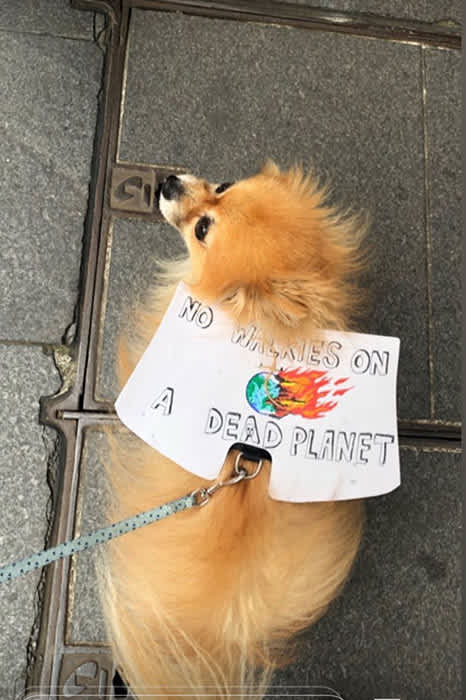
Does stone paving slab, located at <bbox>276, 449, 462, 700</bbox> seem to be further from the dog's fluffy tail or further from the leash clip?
the leash clip

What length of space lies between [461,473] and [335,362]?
0.34 meters

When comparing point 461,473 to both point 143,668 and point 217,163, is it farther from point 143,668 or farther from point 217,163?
point 217,163

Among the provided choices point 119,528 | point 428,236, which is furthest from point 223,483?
point 428,236

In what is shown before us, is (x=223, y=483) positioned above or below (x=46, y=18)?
below

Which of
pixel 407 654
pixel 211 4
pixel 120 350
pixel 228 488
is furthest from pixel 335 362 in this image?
pixel 211 4

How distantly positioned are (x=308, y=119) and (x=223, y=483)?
2.74 feet

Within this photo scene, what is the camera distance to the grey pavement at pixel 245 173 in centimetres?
115

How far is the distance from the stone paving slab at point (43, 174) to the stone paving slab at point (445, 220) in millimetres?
766

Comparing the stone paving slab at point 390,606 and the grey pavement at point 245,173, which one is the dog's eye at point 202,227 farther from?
the stone paving slab at point 390,606

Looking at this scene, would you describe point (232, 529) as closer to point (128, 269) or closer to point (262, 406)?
point (262, 406)

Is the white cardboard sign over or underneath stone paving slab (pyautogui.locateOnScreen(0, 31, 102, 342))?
underneath

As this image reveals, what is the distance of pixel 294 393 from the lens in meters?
1.20

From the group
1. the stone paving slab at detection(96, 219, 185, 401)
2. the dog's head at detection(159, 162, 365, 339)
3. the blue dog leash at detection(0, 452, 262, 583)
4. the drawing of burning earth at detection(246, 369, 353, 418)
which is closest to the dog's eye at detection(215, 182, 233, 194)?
the dog's head at detection(159, 162, 365, 339)

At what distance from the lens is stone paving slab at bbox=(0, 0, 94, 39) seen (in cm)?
137
